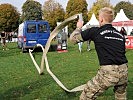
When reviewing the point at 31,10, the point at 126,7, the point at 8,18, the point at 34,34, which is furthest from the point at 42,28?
the point at 126,7

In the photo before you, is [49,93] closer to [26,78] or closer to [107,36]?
[26,78]

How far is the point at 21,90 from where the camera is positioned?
32.9 ft

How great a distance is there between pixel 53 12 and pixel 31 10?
41.2 ft

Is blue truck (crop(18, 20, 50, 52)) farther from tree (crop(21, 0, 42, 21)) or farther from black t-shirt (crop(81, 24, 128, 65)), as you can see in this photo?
tree (crop(21, 0, 42, 21))

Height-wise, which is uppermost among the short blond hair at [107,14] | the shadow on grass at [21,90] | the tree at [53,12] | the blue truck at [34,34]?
the tree at [53,12]

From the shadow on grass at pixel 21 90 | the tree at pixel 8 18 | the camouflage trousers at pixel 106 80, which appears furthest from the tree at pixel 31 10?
the camouflage trousers at pixel 106 80

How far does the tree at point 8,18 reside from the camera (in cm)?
9712

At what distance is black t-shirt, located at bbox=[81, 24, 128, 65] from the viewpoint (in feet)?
18.8

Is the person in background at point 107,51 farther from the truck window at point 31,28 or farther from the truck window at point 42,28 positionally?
the truck window at point 31,28

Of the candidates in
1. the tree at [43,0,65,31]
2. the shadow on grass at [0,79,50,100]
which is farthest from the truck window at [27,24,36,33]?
the tree at [43,0,65,31]

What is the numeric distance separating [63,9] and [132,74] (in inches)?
3717

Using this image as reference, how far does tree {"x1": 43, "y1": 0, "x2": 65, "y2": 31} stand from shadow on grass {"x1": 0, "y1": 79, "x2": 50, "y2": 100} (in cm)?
8640

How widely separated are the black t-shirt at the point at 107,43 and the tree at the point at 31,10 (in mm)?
103887

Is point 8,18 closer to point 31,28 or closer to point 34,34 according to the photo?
point 31,28
